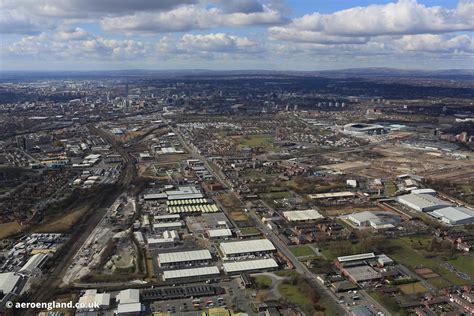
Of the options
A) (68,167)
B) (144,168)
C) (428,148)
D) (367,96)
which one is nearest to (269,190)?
(144,168)

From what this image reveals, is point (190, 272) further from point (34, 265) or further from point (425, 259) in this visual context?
point (425, 259)

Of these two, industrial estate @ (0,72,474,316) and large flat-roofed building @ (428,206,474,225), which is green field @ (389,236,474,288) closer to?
industrial estate @ (0,72,474,316)

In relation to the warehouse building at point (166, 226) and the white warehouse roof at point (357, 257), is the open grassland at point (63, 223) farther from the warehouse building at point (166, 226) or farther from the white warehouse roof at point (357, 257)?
the white warehouse roof at point (357, 257)

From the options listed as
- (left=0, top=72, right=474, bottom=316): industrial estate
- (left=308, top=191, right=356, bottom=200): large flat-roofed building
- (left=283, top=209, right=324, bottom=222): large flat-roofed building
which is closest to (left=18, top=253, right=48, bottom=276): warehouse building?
(left=0, top=72, right=474, bottom=316): industrial estate

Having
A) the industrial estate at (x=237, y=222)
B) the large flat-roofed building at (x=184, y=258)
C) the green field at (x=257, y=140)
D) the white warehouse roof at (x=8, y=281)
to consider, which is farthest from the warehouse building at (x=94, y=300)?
the green field at (x=257, y=140)

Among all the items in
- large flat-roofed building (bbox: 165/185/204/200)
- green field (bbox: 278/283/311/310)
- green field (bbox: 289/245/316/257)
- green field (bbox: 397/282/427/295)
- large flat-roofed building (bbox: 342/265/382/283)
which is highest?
large flat-roofed building (bbox: 165/185/204/200)

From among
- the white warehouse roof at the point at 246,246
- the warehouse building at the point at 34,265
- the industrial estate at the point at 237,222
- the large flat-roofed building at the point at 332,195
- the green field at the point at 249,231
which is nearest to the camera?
the industrial estate at the point at 237,222
